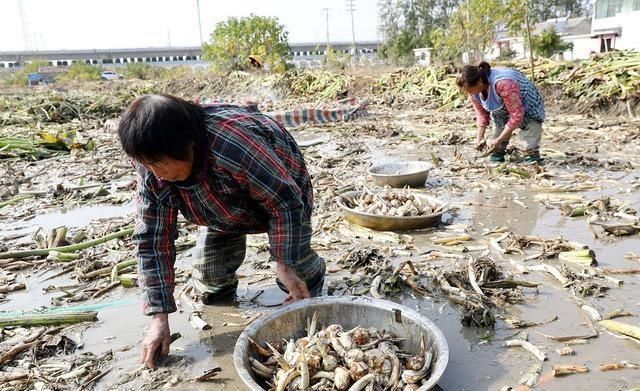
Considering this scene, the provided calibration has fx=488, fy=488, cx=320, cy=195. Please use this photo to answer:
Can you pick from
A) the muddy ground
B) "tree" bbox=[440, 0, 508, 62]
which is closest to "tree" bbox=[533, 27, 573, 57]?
"tree" bbox=[440, 0, 508, 62]

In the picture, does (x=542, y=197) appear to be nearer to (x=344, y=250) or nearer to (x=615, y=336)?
(x=344, y=250)

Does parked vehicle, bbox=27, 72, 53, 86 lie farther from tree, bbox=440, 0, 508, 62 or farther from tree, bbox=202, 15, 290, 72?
tree, bbox=440, 0, 508, 62

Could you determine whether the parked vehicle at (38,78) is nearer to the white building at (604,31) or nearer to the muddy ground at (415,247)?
the white building at (604,31)

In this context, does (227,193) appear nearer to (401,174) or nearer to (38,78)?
(401,174)

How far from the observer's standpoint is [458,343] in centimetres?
262

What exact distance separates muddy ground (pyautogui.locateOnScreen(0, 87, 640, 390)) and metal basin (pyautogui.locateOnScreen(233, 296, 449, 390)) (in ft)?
0.95

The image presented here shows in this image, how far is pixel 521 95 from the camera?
6.11 metres

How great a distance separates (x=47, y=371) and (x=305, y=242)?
147 cm

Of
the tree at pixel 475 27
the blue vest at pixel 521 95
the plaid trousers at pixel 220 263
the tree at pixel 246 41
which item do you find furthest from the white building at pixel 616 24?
the plaid trousers at pixel 220 263

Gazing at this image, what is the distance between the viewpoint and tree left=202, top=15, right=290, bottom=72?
26.1 m

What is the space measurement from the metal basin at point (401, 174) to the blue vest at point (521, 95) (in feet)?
4.43

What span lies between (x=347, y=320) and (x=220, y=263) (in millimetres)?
974

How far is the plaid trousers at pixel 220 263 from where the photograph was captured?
283 cm

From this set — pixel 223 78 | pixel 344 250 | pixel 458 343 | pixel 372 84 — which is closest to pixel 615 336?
pixel 458 343
